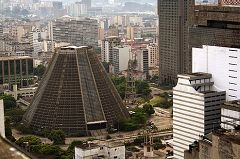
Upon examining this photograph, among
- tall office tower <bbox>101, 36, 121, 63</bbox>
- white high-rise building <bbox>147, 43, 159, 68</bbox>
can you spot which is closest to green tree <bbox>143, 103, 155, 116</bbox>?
tall office tower <bbox>101, 36, 121, 63</bbox>

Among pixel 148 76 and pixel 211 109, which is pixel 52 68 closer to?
pixel 211 109

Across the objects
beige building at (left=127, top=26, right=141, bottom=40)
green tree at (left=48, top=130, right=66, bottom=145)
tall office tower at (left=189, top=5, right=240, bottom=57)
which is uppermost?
tall office tower at (left=189, top=5, right=240, bottom=57)

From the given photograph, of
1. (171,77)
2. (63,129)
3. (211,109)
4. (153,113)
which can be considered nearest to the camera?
(211,109)

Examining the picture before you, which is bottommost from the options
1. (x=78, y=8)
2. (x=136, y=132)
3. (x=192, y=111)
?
(x=136, y=132)

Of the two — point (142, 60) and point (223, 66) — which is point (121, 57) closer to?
point (142, 60)

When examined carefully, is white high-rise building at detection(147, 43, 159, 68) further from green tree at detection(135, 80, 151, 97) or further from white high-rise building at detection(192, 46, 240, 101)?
white high-rise building at detection(192, 46, 240, 101)

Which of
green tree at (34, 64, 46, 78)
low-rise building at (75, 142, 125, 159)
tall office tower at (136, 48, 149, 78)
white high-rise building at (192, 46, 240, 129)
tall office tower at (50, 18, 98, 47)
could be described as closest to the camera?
low-rise building at (75, 142, 125, 159)

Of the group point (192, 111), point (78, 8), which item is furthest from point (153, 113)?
point (78, 8)
